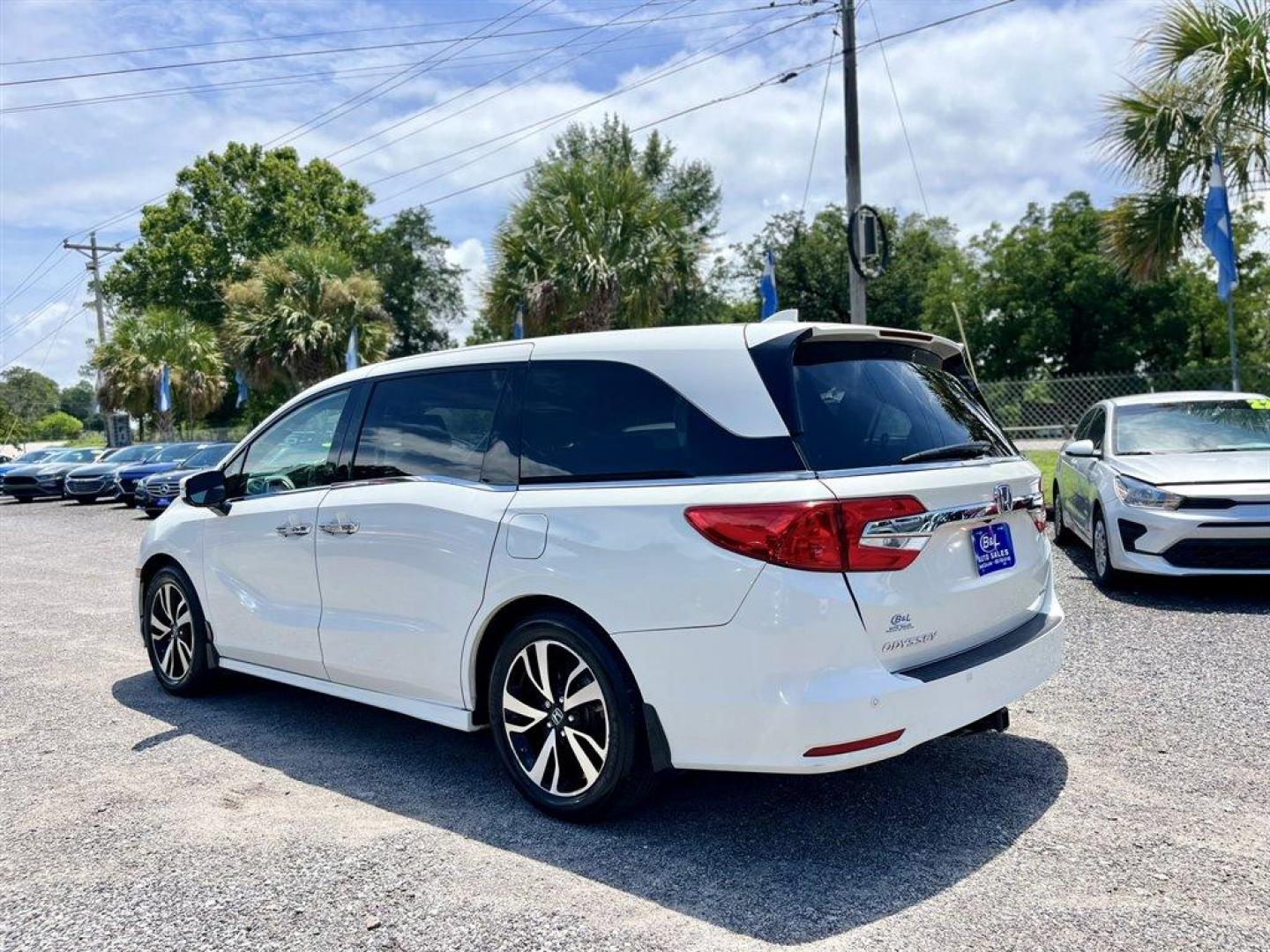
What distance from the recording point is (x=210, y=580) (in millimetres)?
5410

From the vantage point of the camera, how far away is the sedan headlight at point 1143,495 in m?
7.06

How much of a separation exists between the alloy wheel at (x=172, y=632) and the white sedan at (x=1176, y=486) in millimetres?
6205

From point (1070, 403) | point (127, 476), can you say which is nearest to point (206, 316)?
point (127, 476)

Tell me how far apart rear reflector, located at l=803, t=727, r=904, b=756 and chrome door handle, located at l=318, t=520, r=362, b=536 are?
2263mm

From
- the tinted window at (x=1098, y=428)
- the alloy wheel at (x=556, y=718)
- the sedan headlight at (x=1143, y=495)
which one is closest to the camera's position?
the alloy wheel at (x=556, y=718)

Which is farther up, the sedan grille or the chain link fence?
the chain link fence

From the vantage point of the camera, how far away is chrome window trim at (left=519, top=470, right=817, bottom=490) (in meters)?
3.29

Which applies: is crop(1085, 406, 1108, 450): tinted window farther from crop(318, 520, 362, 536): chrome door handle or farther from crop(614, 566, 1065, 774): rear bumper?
crop(318, 520, 362, 536): chrome door handle

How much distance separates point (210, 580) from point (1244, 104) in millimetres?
12066

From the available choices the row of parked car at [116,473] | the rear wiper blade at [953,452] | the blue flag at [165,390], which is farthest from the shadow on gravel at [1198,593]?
the blue flag at [165,390]

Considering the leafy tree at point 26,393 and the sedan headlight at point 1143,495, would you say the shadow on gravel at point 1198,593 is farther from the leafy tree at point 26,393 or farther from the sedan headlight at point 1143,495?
the leafy tree at point 26,393

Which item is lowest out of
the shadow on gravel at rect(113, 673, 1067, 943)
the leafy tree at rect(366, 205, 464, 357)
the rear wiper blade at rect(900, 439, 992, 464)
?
the shadow on gravel at rect(113, 673, 1067, 943)

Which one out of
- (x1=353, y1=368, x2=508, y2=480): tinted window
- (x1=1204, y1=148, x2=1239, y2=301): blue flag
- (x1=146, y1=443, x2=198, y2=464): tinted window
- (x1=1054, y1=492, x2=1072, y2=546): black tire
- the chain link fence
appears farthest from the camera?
(x1=146, y1=443, x2=198, y2=464): tinted window

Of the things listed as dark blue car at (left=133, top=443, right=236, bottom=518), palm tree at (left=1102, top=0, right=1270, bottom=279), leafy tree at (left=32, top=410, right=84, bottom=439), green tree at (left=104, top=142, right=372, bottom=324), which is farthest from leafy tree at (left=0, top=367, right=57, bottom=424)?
palm tree at (left=1102, top=0, right=1270, bottom=279)
